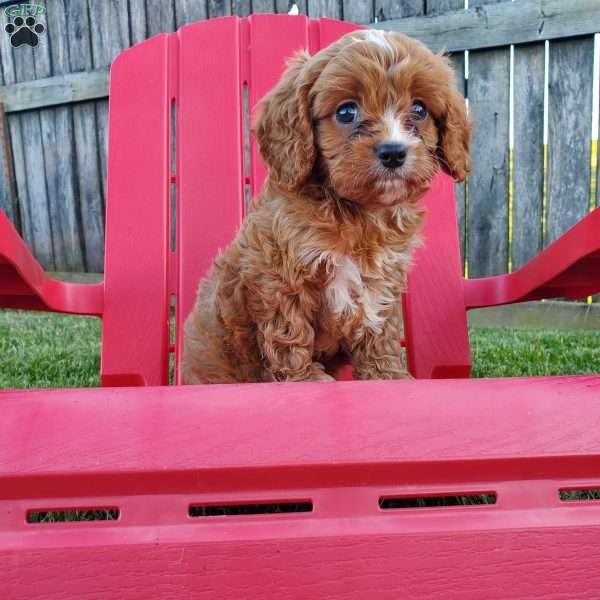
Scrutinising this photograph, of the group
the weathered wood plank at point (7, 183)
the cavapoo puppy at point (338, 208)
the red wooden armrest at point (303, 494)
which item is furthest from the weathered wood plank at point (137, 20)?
the red wooden armrest at point (303, 494)

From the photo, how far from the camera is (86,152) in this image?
23.5 feet

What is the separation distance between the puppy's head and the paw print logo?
20.0ft

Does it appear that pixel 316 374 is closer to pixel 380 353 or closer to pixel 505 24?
pixel 380 353

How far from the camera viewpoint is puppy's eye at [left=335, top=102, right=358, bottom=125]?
2.15m

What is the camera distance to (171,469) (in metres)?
1.19

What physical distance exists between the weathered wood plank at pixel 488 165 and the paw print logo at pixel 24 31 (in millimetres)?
4598

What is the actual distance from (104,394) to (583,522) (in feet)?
3.02

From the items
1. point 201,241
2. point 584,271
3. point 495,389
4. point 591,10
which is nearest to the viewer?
point 495,389

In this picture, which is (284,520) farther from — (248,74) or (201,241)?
(248,74)

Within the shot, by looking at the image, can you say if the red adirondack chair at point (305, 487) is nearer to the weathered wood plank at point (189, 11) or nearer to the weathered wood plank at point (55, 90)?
the weathered wood plank at point (189, 11)

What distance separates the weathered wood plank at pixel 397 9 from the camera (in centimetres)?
586

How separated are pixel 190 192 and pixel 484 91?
3.41 m

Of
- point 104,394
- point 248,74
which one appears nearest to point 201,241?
point 248,74

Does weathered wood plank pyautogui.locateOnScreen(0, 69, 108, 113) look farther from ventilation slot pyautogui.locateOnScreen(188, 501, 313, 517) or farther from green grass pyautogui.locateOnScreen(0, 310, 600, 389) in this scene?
ventilation slot pyautogui.locateOnScreen(188, 501, 313, 517)
